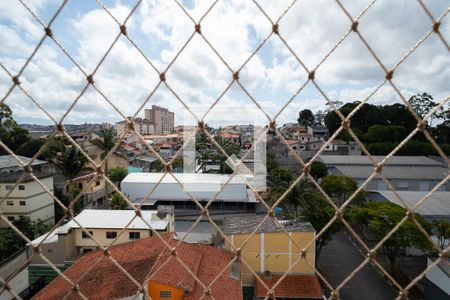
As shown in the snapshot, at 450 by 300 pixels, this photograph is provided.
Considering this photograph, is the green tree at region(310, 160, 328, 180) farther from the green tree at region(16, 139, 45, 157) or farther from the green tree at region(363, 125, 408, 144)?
the green tree at region(16, 139, 45, 157)

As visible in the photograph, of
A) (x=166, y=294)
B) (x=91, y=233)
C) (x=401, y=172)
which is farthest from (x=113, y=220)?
(x=401, y=172)

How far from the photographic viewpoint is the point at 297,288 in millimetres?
4969

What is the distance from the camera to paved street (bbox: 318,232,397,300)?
5.54m

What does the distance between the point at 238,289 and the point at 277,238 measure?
1275mm

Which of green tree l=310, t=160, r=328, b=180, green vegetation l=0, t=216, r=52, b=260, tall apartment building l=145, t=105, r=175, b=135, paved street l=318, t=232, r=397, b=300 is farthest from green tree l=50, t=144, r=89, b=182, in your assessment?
tall apartment building l=145, t=105, r=175, b=135

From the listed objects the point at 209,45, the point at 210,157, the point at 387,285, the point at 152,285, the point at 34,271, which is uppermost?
the point at 209,45

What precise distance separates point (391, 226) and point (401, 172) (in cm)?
687

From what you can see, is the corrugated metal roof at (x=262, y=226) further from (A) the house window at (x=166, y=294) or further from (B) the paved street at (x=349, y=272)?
(A) the house window at (x=166, y=294)

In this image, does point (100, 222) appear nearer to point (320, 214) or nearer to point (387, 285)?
point (320, 214)

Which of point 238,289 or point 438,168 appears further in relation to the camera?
point 438,168

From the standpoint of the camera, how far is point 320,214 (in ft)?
21.2

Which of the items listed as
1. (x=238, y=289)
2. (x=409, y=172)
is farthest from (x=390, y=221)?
(x=409, y=172)

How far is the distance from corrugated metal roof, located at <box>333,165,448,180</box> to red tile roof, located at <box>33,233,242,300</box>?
802 centimetres

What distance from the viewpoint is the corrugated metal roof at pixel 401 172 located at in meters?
11.3
